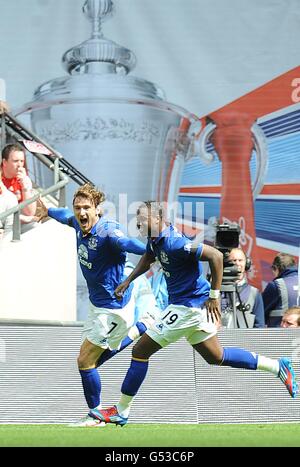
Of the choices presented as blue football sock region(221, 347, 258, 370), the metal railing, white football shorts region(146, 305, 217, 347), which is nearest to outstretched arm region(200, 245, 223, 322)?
white football shorts region(146, 305, 217, 347)

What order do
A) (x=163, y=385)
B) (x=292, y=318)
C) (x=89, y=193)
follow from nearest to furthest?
(x=89, y=193)
(x=163, y=385)
(x=292, y=318)

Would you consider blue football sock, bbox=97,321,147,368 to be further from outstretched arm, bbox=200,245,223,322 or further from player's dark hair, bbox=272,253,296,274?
player's dark hair, bbox=272,253,296,274

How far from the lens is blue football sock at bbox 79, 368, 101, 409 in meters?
7.62

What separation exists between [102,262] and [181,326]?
0.82 m

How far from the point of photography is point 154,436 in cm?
641

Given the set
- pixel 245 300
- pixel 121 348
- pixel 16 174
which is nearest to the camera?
pixel 121 348

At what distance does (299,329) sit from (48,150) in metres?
3.65

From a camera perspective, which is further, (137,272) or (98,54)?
(98,54)

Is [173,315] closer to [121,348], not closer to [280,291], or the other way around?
[121,348]

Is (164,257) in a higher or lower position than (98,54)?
lower

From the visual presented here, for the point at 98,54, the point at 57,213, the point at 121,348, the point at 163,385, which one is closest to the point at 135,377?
the point at 121,348

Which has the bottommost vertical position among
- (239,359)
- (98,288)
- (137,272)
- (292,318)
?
(239,359)

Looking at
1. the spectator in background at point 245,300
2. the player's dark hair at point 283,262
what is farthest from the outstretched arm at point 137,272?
the player's dark hair at point 283,262
